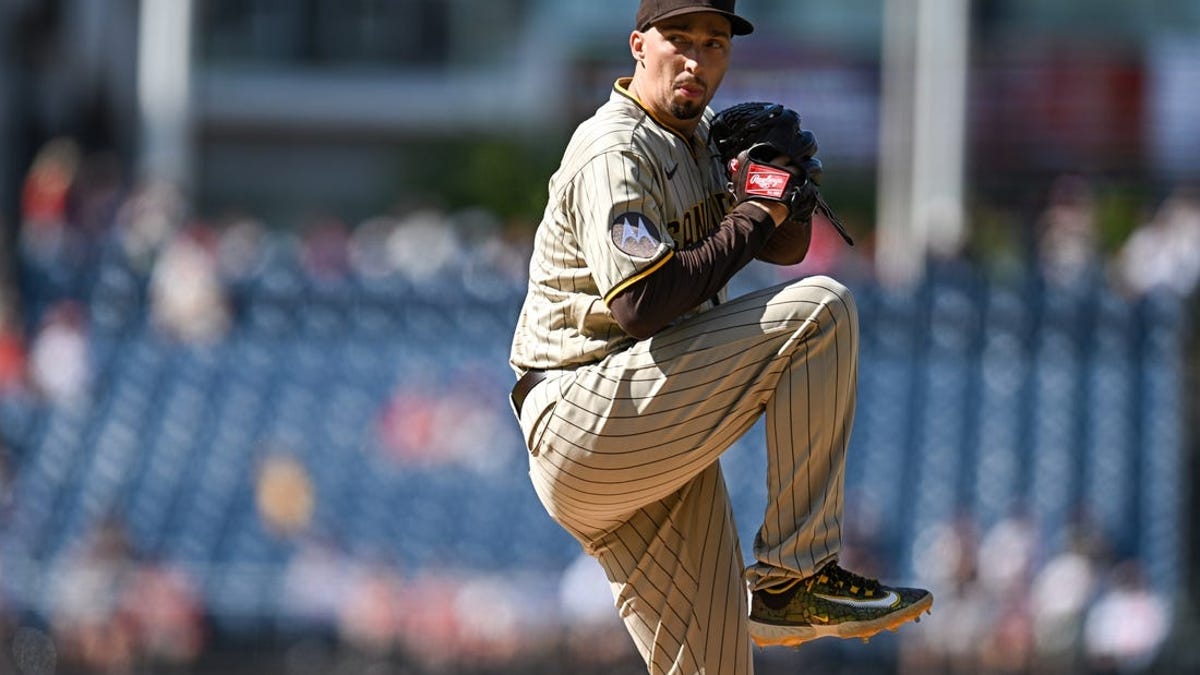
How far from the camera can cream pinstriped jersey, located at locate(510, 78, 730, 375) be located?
167 inches

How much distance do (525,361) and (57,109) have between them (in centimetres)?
2244

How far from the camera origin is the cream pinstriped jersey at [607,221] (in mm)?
4254

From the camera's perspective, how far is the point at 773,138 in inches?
173

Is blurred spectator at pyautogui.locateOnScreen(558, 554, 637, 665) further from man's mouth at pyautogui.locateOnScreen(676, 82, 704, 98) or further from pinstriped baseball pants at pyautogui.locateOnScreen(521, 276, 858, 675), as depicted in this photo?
man's mouth at pyautogui.locateOnScreen(676, 82, 704, 98)

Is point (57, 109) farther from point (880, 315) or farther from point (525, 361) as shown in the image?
point (525, 361)

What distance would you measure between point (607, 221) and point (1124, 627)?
27.9 feet

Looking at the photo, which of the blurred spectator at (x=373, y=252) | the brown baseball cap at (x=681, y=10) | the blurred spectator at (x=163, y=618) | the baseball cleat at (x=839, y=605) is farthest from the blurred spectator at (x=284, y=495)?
the brown baseball cap at (x=681, y=10)

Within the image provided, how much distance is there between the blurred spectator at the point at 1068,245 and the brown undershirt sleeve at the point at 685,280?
957cm

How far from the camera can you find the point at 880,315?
544 inches

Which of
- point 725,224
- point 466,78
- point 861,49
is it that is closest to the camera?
point 725,224

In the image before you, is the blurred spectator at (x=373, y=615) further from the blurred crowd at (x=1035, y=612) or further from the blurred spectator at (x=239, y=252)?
the blurred crowd at (x=1035, y=612)

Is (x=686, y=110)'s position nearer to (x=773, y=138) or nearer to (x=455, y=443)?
(x=773, y=138)

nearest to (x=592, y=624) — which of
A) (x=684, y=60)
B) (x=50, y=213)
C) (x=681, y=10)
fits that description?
(x=50, y=213)

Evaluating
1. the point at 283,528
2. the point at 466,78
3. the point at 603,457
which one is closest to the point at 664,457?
the point at 603,457
